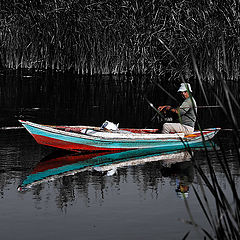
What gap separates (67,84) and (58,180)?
47.0 ft

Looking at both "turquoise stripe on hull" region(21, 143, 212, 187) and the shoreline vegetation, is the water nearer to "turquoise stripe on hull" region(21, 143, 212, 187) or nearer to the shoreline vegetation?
"turquoise stripe on hull" region(21, 143, 212, 187)

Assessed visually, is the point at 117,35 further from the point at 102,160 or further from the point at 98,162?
the point at 98,162

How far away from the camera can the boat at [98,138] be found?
45.0 feet

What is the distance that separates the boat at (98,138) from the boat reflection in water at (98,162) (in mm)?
125

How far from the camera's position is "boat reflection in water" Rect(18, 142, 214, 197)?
38.2 feet

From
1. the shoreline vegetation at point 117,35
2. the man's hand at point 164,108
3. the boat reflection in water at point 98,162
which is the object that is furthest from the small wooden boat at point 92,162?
the shoreline vegetation at point 117,35

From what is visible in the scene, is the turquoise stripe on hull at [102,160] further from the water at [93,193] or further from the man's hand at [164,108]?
the man's hand at [164,108]

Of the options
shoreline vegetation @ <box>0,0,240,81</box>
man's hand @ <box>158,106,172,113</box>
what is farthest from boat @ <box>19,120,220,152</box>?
shoreline vegetation @ <box>0,0,240,81</box>

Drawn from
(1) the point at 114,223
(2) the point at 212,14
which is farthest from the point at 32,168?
(2) the point at 212,14

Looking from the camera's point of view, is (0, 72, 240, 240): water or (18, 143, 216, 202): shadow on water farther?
(18, 143, 216, 202): shadow on water

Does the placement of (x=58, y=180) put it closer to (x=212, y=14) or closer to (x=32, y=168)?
(x=32, y=168)

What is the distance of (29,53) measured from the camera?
27984 mm

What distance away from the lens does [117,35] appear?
83.5 feet

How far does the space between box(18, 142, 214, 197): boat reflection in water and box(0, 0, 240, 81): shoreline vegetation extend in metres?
8.37
